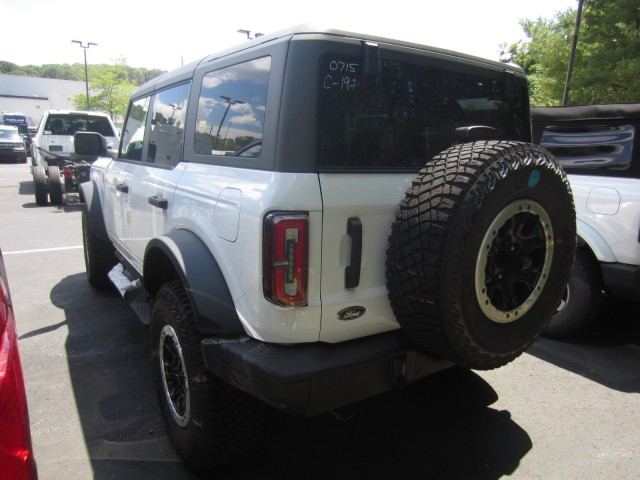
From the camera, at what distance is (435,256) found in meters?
1.83

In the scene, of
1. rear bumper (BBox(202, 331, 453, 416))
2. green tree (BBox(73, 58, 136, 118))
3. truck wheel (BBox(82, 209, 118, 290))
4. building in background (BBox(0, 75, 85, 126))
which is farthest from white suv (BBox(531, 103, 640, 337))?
building in background (BBox(0, 75, 85, 126))

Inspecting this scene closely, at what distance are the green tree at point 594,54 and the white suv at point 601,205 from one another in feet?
28.0

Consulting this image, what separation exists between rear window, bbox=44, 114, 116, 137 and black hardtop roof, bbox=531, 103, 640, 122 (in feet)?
32.8

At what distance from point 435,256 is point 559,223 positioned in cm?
80

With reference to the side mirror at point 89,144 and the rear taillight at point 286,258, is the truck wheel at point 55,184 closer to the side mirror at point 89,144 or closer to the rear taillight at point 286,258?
the side mirror at point 89,144

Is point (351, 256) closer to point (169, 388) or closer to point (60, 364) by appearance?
point (169, 388)

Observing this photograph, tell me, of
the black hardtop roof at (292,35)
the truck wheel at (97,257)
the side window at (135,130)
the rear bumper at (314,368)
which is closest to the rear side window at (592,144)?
the black hardtop roof at (292,35)

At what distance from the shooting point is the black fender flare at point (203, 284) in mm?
2076

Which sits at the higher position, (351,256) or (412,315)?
(351,256)

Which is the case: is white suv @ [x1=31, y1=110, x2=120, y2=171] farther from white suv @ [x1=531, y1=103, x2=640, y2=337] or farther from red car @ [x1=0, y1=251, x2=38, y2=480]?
red car @ [x1=0, y1=251, x2=38, y2=480]

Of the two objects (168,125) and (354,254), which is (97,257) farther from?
(354,254)

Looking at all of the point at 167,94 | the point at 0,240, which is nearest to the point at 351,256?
the point at 167,94

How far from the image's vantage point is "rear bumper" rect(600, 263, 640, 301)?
139 inches

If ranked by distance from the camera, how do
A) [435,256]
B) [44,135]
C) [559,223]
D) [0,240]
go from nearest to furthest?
[435,256], [559,223], [0,240], [44,135]
